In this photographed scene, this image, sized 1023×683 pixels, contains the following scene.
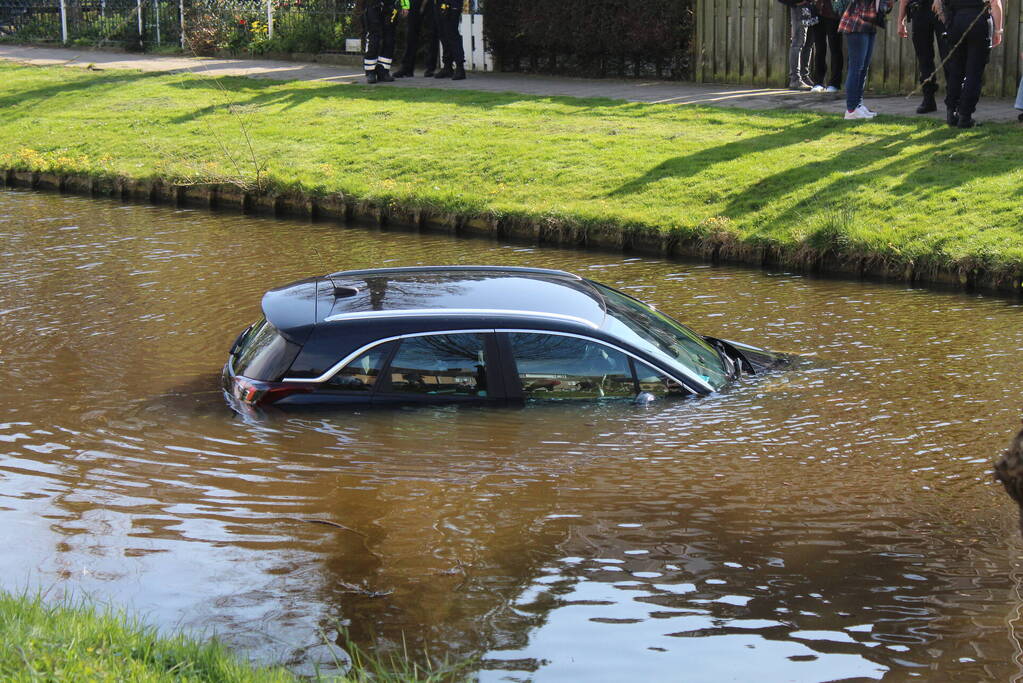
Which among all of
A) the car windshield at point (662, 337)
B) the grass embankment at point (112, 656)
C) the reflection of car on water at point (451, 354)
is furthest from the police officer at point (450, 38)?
the grass embankment at point (112, 656)

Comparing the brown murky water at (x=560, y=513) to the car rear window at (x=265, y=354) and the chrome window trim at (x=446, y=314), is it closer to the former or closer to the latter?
the car rear window at (x=265, y=354)

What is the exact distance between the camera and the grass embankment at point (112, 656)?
4695mm

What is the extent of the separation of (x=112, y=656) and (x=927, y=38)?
15962 mm

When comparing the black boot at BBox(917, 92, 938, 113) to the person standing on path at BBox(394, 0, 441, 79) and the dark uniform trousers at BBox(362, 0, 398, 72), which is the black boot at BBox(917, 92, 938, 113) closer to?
the person standing on path at BBox(394, 0, 441, 79)

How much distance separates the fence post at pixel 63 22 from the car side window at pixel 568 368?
2922 cm

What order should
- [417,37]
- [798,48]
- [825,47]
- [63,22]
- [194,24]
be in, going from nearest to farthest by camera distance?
[825,47], [798,48], [417,37], [194,24], [63,22]

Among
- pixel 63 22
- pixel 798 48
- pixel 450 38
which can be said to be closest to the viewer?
pixel 798 48

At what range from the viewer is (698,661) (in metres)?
5.53

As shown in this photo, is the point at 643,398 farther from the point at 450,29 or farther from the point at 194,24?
the point at 194,24

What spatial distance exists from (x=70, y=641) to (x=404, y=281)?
13.8 feet

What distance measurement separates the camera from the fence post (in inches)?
1325

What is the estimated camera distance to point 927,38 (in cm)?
1786

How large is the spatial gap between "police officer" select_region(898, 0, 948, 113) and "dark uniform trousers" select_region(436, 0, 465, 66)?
8.89 meters

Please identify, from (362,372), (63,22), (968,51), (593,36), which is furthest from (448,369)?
(63,22)
